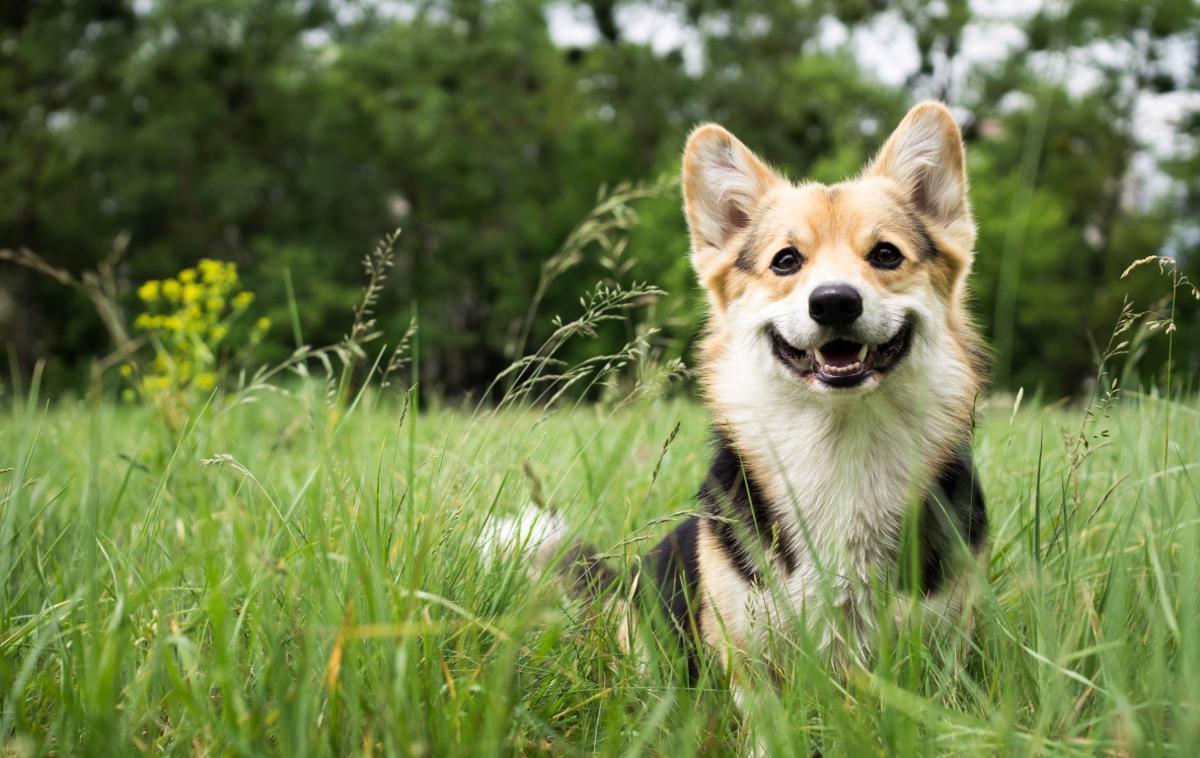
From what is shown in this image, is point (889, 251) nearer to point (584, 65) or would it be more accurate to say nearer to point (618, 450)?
point (618, 450)

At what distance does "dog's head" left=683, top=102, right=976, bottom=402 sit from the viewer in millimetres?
2604

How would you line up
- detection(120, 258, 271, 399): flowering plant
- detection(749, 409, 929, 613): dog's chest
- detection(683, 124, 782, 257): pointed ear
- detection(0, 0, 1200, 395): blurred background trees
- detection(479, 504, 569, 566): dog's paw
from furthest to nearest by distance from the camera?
detection(0, 0, 1200, 395): blurred background trees < detection(120, 258, 271, 399): flowering plant < detection(683, 124, 782, 257): pointed ear < detection(749, 409, 929, 613): dog's chest < detection(479, 504, 569, 566): dog's paw

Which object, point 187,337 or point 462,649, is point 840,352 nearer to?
point 462,649

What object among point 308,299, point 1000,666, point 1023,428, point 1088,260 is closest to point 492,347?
point 308,299

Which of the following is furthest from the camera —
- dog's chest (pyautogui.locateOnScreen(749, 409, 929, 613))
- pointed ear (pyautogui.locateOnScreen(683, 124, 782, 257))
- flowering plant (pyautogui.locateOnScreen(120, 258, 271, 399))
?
flowering plant (pyautogui.locateOnScreen(120, 258, 271, 399))

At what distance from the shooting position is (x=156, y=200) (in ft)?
89.0

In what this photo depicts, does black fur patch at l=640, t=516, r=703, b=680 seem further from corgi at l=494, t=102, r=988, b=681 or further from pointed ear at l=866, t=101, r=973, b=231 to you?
pointed ear at l=866, t=101, r=973, b=231

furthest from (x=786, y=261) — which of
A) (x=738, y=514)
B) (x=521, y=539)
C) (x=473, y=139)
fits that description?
(x=473, y=139)

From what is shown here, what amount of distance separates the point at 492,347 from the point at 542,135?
7405 mm

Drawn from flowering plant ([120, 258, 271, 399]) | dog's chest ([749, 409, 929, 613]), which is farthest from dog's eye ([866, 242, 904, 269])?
flowering plant ([120, 258, 271, 399])

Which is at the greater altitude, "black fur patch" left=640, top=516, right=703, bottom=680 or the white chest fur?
the white chest fur

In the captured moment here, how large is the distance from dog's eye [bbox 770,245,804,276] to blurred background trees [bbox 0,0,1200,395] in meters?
21.7

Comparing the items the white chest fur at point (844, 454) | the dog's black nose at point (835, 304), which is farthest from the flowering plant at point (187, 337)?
the dog's black nose at point (835, 304)

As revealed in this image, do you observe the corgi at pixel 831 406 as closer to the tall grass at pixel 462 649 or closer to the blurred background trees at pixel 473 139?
the tall grass at pixel 462 649
